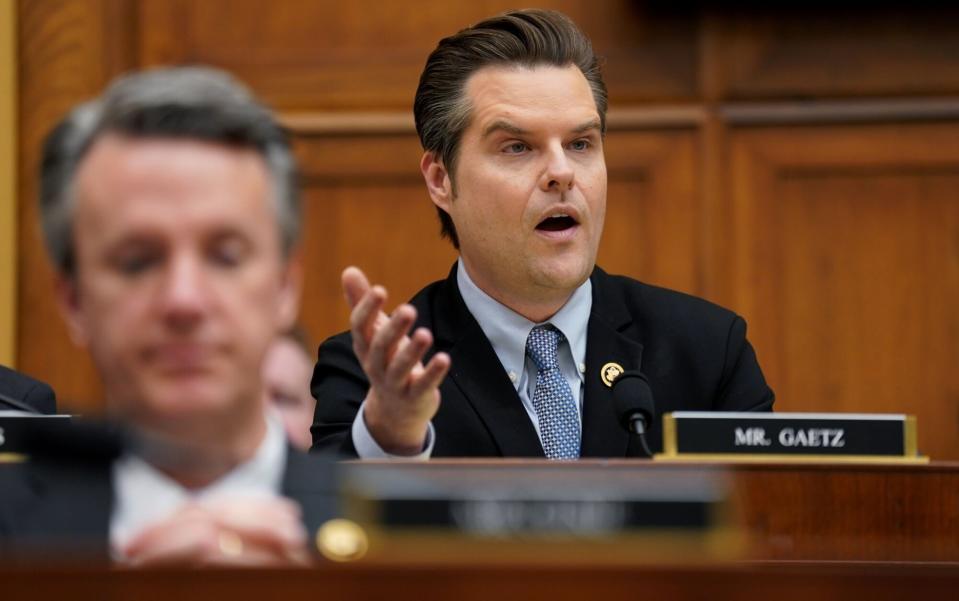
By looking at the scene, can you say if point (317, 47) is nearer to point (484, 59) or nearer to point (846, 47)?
point (846, 47)

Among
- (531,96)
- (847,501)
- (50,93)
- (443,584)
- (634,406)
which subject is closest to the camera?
(443,584)

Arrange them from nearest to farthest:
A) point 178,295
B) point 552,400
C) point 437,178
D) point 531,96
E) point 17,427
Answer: point 178,295
point 17,427
point 552,400
point 531,96
point 437,178

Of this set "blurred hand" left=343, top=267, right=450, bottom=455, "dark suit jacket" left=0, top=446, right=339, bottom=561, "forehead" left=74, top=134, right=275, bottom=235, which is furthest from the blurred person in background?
"forehead" left=74, top=134, right=275, bottom=235

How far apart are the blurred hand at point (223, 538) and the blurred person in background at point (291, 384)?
1.87m

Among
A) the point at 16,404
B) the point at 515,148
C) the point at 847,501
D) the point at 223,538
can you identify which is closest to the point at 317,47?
the point at 515,148

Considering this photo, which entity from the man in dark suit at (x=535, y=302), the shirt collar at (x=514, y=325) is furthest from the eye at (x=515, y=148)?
the shirt collar at (x=514, y=325)

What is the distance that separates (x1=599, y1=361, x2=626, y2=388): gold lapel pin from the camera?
245 cm

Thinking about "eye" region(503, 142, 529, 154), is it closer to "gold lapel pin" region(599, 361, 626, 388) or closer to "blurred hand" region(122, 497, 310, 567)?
"gold lapel pin" region(599, 361, 626, 388)

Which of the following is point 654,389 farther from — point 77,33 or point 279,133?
point 77,33

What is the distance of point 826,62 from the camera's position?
13.2 feet

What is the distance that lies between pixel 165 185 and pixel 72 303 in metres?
0.13

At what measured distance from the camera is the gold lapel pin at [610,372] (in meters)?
→ 2.45

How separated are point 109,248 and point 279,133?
168 mm

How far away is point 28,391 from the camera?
97.4 inches
